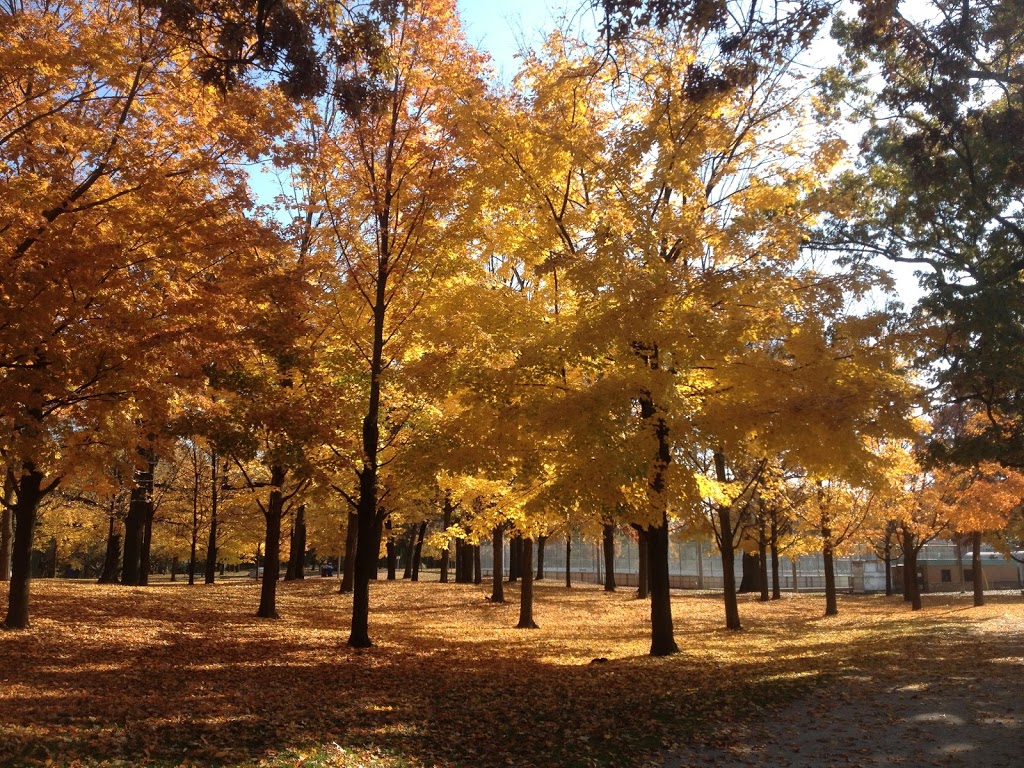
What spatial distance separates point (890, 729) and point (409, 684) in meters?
5.73

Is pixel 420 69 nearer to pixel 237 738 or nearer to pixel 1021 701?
pixel 237 738

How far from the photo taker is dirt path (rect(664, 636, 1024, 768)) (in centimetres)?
682

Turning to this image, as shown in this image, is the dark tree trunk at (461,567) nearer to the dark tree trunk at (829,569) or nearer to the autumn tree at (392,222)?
the dark tree trunk at (829,569)

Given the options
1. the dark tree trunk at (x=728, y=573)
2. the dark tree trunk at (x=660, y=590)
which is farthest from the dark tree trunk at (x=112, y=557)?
the dark tree trunk at (x=660, y=590)

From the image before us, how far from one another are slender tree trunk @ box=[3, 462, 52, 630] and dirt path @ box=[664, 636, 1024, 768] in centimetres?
1075

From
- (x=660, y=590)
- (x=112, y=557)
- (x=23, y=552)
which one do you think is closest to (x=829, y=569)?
(x=660, y=590)

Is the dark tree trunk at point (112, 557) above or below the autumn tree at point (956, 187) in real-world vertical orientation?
below

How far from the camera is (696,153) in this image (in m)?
11.2

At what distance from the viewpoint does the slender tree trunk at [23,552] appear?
1181cm

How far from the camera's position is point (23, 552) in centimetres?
1195

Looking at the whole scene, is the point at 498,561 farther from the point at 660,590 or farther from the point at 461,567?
the point at 461,567

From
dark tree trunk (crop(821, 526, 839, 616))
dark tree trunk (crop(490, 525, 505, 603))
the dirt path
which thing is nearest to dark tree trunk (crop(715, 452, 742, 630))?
dark tree trunk (crop(821, 526, 839, 616))

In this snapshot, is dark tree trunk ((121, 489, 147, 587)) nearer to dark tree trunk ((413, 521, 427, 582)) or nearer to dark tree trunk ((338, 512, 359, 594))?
dark tree trunk ((338, 512, 359, 594))

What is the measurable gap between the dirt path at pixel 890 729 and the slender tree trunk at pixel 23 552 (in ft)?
35.3
